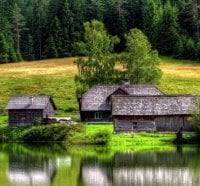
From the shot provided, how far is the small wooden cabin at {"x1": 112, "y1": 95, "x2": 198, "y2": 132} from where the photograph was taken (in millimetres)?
77812

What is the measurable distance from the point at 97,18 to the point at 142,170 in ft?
315

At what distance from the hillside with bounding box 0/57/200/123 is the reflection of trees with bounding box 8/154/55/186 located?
3323 cm

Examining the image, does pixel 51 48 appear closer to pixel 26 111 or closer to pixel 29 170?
pixel 26 111

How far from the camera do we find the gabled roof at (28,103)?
275 ft

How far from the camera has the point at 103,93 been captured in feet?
283

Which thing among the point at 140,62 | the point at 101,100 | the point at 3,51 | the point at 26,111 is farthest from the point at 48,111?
the point at 3,51

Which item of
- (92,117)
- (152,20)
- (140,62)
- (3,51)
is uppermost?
(152,20)

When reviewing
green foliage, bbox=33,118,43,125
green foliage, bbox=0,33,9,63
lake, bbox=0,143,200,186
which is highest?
green foliage, bbox=0,33,9,63

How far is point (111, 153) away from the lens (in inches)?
2464

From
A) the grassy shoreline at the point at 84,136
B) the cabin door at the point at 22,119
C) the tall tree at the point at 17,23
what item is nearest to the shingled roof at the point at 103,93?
the grassy shoreline at the point at 84,136

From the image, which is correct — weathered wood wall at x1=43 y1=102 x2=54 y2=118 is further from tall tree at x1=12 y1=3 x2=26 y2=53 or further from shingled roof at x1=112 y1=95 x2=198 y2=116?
tall tree at x1=12 y1=3 x2=26 y2=53

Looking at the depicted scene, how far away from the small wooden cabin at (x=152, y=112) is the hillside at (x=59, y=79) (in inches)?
593

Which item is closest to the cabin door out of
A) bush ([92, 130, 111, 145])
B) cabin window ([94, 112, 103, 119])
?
cabin window ([94, 112, 103, 119])

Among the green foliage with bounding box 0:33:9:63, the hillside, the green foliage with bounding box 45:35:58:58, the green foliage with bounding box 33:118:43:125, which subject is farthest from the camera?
the green foliage with bounding box 45:35:58:58
